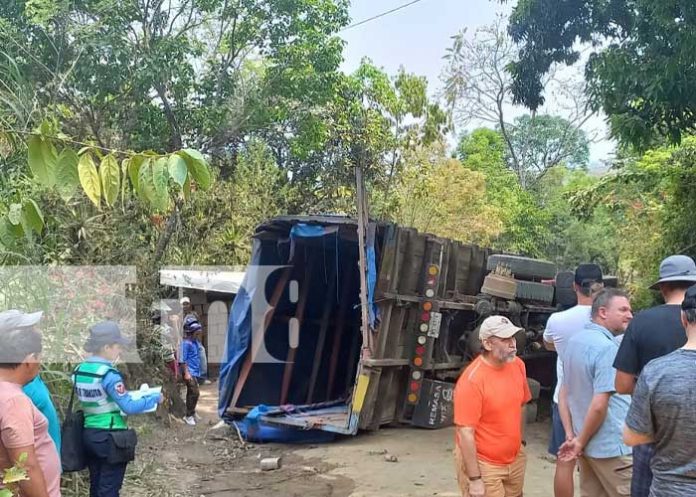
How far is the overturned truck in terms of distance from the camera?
25.0 ft

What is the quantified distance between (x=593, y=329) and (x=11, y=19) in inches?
352

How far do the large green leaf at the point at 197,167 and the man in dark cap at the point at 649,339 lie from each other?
6.96 ft

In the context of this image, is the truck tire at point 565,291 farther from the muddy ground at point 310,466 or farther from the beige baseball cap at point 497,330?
the beige baseball cap at point 497,330

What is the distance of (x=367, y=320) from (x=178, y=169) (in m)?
5.54

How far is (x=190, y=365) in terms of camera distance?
9461 mm

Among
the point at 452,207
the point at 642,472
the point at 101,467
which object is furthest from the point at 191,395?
the point at 452,207

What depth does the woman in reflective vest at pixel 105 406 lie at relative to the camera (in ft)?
13.5

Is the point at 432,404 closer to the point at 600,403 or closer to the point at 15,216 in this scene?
the point at 600,403

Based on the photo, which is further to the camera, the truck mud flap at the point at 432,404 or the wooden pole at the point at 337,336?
the wooden pole at the point at 337,336

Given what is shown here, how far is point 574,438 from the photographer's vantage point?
404cm

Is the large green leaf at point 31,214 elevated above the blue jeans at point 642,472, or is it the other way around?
the large green leaf at point 31,214

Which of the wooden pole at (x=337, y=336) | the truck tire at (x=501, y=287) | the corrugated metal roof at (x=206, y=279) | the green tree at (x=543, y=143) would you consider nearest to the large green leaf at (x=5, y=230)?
the truck tire at (x=501, y=287)

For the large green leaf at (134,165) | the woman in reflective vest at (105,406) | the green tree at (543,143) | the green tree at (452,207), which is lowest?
the woman in reflective vest at (105,406)

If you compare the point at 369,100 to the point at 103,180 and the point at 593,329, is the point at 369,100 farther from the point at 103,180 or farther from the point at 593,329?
the point at 103,180
